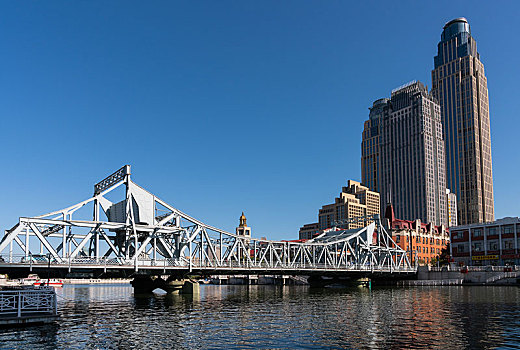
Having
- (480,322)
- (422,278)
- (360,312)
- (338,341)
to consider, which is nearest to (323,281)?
(422,278)

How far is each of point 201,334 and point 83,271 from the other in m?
40.5

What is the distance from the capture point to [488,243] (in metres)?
150

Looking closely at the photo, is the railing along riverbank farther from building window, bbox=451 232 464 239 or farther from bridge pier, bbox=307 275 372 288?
building window, bbox=451 232 464 239

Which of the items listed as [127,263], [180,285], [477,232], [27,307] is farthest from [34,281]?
[477,232]

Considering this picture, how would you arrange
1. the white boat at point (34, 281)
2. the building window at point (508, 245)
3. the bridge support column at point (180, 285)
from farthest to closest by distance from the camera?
the building window at point (508, 245)
the white boat at point (34, 281)
the bridge support column at point (180, 285)

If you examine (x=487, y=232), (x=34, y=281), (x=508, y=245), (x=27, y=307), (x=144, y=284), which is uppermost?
(x=487, y=232)

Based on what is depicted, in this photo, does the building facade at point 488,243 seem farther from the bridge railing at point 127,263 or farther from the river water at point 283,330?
the river water at point 283,330

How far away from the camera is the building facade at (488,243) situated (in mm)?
143000

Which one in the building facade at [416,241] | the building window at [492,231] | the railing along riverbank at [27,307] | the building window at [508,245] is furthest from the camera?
the building facade at [416,241]

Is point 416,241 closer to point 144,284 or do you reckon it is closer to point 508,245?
point 508,245

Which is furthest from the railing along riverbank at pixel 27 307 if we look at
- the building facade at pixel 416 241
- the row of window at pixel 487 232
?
the building facade at pixel 416 241

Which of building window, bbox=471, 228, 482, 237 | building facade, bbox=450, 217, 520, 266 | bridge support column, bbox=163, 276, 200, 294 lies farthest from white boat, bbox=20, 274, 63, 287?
building window, bbox=471, 228, 482, 237

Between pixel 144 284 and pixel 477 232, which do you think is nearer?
pixel 144 284

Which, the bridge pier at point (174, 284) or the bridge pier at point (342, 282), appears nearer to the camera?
the bridge pier at point (174, 284)
